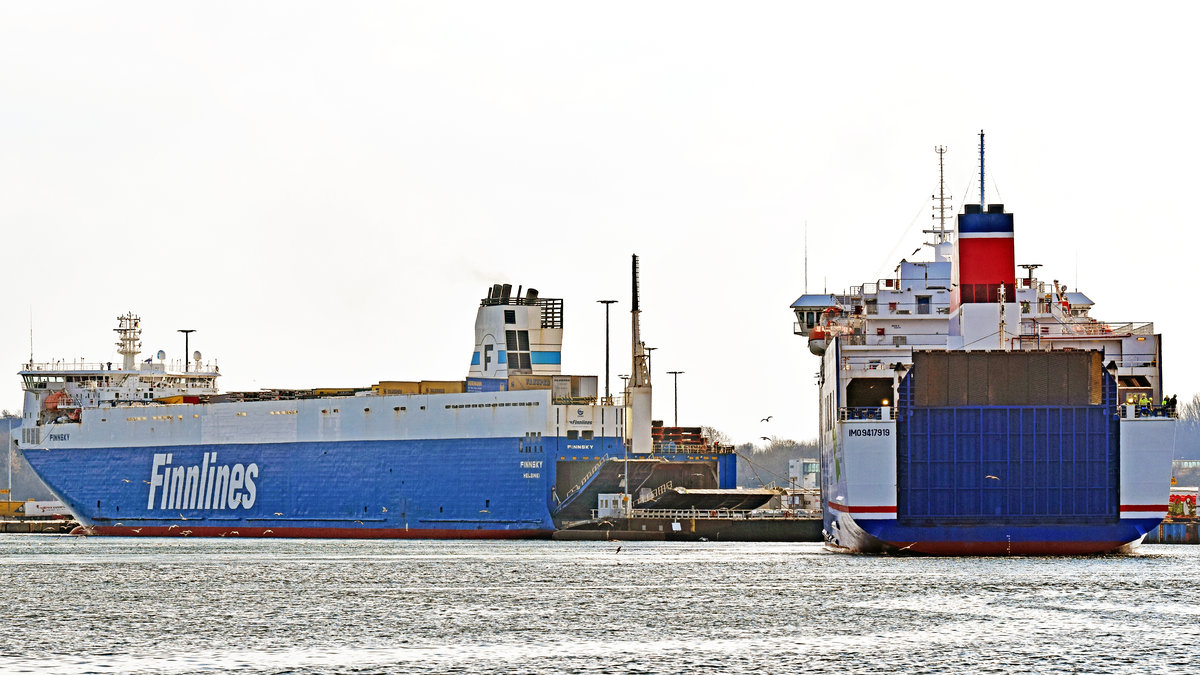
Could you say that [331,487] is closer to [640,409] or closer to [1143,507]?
[640,409]

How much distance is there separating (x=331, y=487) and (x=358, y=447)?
85.4 inches

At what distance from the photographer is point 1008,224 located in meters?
53.4

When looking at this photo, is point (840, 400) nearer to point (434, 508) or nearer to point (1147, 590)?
point (1147, 590)

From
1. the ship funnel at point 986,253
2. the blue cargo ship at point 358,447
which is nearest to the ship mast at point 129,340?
the blue cargo ship at point 358,447

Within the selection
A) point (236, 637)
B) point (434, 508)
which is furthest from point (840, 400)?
point (434, 508)

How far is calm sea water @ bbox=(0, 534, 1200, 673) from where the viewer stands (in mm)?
32250

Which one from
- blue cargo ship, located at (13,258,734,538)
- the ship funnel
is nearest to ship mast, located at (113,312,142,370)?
blue cargo ship, located at (13,258,734,538)

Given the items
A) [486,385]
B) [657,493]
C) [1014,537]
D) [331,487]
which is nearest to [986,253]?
[1014,537]

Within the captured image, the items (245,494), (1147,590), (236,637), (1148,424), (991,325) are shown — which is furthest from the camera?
(245,494)

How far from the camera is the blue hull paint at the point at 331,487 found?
78625mm

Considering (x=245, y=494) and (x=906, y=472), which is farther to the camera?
(x=245, y=494)

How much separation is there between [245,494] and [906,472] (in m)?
43.8

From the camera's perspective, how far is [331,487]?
84.1 m

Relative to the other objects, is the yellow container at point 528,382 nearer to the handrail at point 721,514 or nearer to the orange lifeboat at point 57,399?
the handrail at point 721,514
